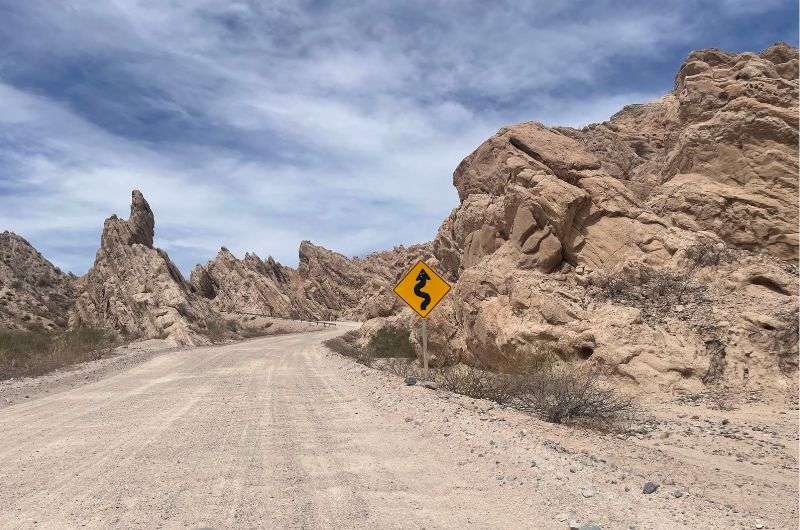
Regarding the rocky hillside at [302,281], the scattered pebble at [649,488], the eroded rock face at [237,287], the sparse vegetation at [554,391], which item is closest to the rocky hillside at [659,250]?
the sparse vegetation at [554,391]

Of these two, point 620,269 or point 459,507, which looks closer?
point 459,507

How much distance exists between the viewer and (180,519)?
186 inches

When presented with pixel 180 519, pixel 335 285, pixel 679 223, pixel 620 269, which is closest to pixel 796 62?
pixel 679 223

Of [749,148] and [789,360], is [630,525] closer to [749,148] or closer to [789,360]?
[789,360]

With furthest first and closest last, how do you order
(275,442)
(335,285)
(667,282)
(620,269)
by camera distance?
(335,285)
(620,269)
(667,282)
(275,442)

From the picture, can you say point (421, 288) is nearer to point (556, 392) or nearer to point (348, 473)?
point (556, 392)

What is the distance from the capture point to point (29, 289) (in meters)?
51.7

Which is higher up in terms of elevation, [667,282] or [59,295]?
[59,295]

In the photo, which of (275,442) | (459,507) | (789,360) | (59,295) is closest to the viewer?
(459,507)

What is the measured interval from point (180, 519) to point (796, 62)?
2610 cm

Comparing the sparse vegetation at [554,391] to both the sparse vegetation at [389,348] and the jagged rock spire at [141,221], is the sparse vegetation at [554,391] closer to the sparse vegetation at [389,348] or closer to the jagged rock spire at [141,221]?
the sparse vegetation at [389,348]

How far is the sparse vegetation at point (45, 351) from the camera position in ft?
63.4

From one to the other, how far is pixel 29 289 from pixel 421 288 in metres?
51.0

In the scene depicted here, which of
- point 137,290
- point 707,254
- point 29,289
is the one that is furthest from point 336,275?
point 707,254
